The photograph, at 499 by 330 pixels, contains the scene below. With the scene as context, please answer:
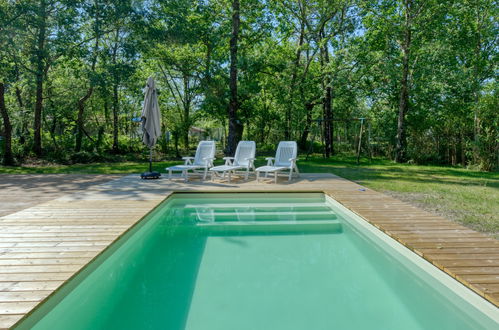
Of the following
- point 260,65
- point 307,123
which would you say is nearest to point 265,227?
point 260,65

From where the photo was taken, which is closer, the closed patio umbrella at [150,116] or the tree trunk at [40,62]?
the closed patio umbrella at [150,116]

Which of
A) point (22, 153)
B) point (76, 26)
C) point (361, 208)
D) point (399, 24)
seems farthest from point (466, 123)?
point (22, 153)

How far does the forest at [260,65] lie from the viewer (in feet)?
36.9

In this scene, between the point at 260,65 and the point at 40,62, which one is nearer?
the point at 40,62

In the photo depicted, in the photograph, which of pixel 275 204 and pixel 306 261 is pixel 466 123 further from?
pixel 306 261

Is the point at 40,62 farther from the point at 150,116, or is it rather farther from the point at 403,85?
the point at 403,85

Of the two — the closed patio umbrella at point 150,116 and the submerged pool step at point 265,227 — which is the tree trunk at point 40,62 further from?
the submerged pool step at point 265,227

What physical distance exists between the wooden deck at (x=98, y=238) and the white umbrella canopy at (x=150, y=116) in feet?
5.98

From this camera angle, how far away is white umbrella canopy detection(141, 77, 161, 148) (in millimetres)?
7164

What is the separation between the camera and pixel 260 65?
12.2 meters

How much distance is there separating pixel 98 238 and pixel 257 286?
1.77 metres

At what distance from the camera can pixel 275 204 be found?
5.89 meters

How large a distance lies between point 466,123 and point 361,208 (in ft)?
39.2

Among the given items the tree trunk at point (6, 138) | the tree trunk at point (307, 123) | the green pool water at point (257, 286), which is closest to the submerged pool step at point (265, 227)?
the green pool water at point (257, 286)
